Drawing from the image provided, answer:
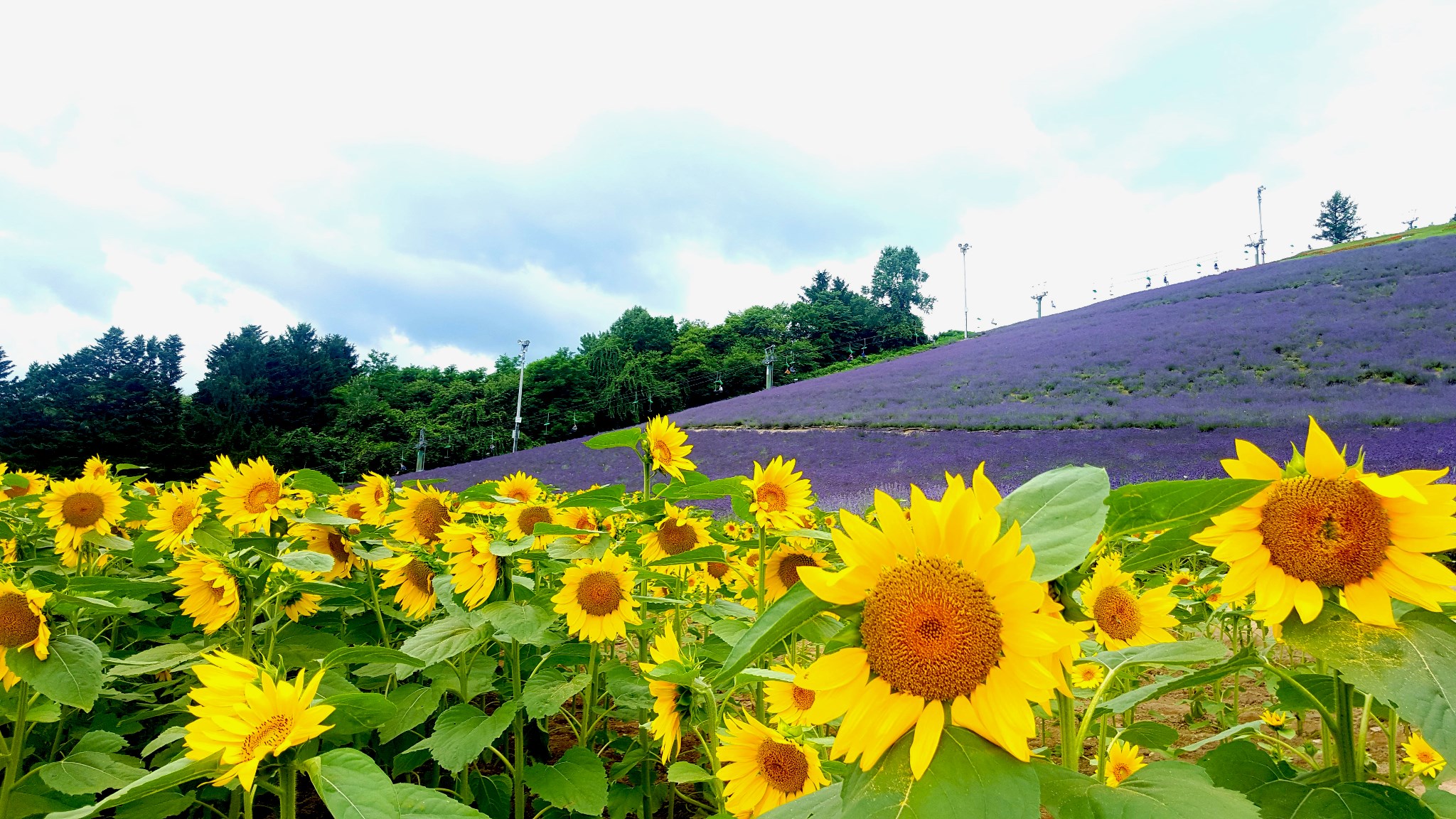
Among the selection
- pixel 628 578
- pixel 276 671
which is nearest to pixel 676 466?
pixel 628 578

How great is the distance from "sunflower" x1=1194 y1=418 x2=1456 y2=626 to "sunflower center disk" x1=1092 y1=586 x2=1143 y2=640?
0.74 metres

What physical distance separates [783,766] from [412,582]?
51.0 inches

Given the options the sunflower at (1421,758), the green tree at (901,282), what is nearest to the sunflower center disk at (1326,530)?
the sunflower at (1421,758)

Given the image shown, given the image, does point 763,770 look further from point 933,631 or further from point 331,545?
point 331,545

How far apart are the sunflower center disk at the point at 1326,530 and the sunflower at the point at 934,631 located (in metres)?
0.37

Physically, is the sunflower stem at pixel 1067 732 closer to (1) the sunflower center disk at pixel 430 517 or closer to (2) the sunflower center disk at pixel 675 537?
(2) the sunflower center disk at pixel 675 537

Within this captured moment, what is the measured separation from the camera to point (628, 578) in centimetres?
188

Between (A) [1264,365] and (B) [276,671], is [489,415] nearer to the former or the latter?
(A) [1264,365]

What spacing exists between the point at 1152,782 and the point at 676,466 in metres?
1.56

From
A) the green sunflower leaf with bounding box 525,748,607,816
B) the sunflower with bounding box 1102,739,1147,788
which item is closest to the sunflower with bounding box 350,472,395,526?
the green sunflower leaf with bounding box 525,748,607,816

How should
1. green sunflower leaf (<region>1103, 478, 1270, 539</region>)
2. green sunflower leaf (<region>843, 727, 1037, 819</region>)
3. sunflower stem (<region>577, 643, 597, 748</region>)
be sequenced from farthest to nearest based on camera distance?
sunflower stem (<region>577, 643, 597, 748</region>), green sunflower leaf (<region>1103, 478, 1270, 539</region>), green sunflower leaf (<region>843, 727, 1037, 819</region>)

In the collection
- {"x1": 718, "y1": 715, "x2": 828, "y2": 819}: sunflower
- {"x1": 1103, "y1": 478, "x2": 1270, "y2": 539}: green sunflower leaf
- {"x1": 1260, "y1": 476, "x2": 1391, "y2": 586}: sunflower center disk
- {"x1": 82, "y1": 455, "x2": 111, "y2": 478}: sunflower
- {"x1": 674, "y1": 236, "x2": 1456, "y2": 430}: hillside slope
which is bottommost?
{"x1": 718, "y1": 715, "x2": 828, "y2": 819}: sunflower

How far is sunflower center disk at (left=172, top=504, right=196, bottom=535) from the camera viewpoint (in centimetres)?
216

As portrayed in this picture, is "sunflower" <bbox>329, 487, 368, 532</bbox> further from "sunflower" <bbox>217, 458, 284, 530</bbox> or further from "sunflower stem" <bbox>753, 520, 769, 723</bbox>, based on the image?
"sunflower stem" <bbox>753, 520, 769, 723</bbox>
